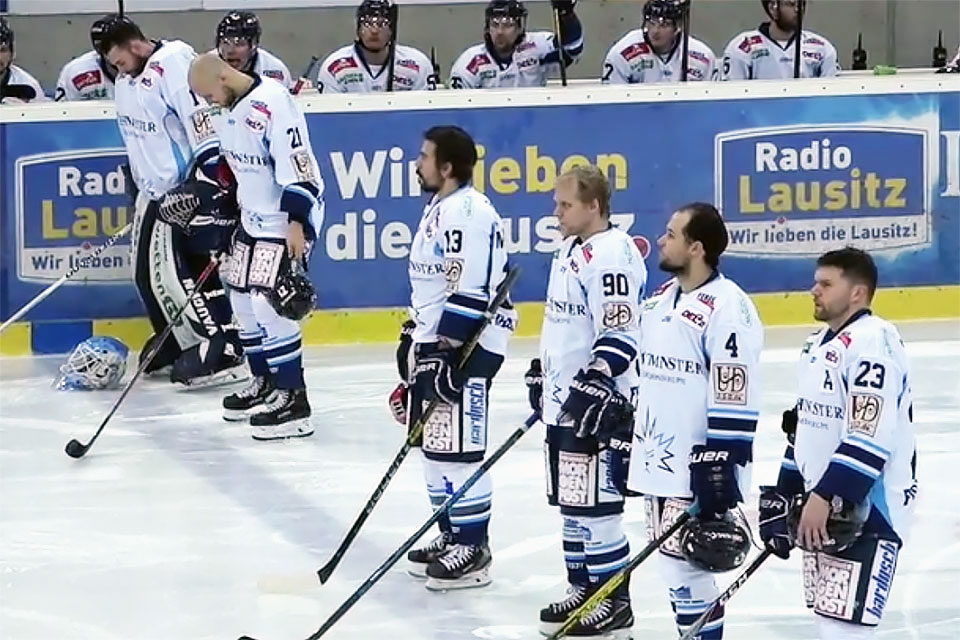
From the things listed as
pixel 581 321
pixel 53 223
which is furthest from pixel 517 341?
pixel 581 321

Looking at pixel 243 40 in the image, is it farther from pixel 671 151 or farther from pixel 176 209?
pixel 671 151

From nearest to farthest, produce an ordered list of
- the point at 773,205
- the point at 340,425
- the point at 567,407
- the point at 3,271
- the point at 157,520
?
1. the point at 567,407
2. the point at 157,520
3. the point at 340,425
4. the point at 3,271
5. the point at 773,205

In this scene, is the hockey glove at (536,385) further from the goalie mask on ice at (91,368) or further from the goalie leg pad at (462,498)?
the goalie mask on ice at (91,368)

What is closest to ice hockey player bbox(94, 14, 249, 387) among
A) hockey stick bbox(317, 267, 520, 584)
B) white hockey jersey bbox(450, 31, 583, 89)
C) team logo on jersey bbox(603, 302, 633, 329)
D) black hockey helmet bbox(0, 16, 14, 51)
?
black hockey helmet bbox(0, 16, 14, 51)

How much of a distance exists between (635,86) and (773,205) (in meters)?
0.85

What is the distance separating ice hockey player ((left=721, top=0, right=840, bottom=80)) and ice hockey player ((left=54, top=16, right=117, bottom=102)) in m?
3.00

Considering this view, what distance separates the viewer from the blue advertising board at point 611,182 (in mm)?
9539

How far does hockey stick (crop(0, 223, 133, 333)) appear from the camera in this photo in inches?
363

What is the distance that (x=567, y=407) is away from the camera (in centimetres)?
538

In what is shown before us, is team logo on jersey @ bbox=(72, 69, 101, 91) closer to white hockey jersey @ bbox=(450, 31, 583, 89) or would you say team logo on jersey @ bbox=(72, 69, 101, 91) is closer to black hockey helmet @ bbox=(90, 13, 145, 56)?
black hockey helmet @ bbox=(90, 13, 145, 56)

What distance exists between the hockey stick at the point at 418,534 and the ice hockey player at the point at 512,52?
464cm

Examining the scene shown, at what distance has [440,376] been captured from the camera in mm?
5992

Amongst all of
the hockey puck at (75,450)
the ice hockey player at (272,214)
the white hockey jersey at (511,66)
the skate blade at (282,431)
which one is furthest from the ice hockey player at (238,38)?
the hockey puck at (75,450)

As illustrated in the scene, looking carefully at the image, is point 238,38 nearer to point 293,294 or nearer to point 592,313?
point 293,294
